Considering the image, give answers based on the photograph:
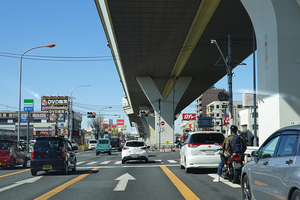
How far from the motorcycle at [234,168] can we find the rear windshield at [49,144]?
7166mm

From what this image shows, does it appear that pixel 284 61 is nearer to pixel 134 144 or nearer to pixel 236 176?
pixel 236 176

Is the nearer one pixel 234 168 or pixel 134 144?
pixel 234 168

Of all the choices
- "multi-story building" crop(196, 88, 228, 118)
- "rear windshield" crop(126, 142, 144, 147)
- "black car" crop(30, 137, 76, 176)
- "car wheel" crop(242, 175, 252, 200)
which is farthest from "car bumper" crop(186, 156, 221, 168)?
"multi-story building" crop(196, 88, 228, 118)

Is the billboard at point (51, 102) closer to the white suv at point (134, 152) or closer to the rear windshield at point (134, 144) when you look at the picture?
the rear windshield at point (134, 144)

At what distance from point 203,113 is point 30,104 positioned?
10993 centimetres

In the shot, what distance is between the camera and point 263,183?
589cm

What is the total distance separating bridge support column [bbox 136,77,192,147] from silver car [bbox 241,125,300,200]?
40926 mm

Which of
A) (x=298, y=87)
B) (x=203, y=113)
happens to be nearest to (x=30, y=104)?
(x=298, y=87)

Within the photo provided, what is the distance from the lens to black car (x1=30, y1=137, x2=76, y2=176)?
1435 cm

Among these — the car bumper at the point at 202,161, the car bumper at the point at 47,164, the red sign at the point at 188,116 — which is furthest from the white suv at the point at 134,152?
the red sign at the point at 188,116

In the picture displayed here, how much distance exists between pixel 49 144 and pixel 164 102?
36332 mm

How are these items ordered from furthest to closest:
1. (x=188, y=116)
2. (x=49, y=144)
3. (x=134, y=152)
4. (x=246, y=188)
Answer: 1. (x=188, y=116)
2. (x=134, y=152)
3. (x=49, y=144)
4. (x=246, y=188)

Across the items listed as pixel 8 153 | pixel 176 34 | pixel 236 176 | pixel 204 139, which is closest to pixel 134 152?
pixel 8 153

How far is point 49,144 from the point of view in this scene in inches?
576
